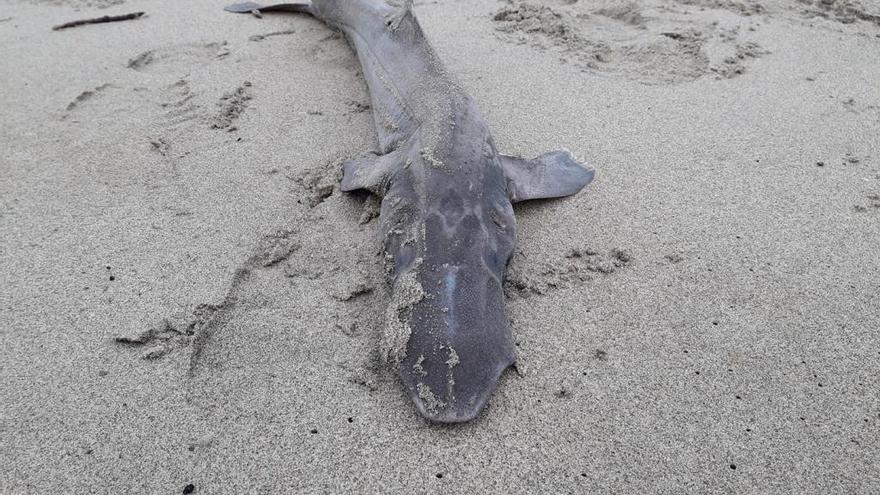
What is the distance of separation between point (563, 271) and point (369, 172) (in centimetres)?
99

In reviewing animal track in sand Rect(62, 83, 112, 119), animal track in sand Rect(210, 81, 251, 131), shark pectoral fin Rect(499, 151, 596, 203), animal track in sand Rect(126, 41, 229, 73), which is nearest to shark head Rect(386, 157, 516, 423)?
shark pectoral fin Rect(499, 151, 596, 203)

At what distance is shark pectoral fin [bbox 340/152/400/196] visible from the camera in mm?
2576

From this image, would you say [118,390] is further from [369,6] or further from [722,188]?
[369,6]

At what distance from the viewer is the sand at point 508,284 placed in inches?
66.1

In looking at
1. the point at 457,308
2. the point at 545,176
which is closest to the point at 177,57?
the point at 545,176

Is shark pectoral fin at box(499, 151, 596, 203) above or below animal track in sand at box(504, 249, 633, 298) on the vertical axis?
above

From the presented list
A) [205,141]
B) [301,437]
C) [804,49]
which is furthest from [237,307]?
[804,49]

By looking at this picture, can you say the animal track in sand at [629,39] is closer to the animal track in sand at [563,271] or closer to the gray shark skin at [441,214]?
the gray shark skin at [441,214]

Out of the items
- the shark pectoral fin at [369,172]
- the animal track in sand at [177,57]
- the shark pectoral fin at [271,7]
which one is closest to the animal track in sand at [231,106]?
the animal track in sand at [177,57]

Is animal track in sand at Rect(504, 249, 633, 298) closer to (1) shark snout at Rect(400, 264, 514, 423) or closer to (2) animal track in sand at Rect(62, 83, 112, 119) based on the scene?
(1) shark snout at Rect(400, 264, 514, 423)

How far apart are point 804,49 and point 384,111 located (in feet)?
9.39

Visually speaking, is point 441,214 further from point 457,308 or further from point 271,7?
point 271,7

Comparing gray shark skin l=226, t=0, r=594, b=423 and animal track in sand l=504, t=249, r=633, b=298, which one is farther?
animal track in sand l=504, t=249, r=633, b=298

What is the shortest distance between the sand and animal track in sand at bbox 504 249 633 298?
12 mm
